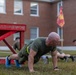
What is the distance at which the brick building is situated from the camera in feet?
103

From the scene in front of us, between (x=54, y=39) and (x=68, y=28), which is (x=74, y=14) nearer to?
(x=68, y=28)

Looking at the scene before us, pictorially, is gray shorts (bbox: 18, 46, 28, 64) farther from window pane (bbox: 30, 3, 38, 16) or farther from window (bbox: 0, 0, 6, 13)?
window pane (bbox: 30, 3, 38, 16)

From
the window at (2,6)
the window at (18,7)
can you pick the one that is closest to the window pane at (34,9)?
the window at (18,7)

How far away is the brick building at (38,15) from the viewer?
103 feet

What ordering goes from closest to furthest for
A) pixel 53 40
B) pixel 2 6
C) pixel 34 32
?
pixel 53 40, pixel 2 6, pixel 34 32

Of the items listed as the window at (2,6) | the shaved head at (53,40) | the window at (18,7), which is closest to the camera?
the shaved head at (53,40)

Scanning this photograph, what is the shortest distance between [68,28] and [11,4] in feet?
23.0

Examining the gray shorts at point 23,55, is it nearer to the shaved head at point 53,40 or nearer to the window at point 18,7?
the shaved head at point 53,40

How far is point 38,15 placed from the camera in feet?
110

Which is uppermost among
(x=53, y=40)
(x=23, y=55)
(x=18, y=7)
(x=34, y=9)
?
(x=18, y=7)

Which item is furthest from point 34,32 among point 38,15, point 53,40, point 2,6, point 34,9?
point 53,40

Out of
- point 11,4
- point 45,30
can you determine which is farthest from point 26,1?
point 45,30

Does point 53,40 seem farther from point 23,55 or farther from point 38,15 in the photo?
point 38,15

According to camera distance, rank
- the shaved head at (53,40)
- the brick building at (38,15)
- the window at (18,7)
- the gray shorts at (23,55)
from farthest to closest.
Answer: the window at (18,7) → the brick building at (38,15) → the gray shorts at (23,55) → the shaved head at (53,40)
